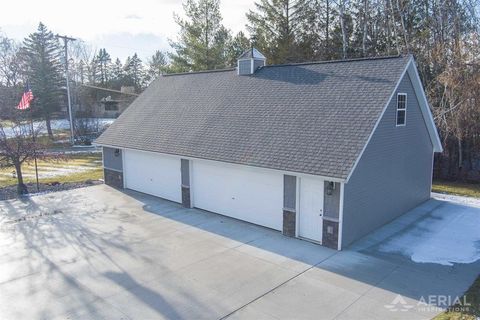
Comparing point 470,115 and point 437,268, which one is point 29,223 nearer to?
point 437,268

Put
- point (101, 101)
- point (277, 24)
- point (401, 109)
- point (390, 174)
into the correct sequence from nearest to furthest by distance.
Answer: point (390, 174) → point (401, 109) → point (277, 24) → point (101, 101)

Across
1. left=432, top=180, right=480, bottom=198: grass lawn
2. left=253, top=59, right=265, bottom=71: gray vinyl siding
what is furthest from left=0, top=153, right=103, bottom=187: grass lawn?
left=432, top=180, right=480, bottom=198: grass lawn

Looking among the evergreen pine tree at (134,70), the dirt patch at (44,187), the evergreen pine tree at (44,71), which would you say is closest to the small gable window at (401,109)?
the dirt patch at (44,187)

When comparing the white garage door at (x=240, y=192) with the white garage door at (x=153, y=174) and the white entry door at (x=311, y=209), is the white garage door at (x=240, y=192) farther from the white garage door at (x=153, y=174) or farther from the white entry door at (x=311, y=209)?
the white garage door at (x=153, y=174)

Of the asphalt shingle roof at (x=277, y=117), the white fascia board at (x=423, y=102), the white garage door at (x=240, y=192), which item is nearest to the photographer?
the asphalt shingle roof at (x=277, y=117)

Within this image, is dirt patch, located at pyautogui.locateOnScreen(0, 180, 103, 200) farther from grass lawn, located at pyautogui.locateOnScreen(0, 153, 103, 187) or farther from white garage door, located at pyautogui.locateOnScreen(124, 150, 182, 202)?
white garage door, located at pyautogui.locateOnScreen(124, 150, 182, 202)

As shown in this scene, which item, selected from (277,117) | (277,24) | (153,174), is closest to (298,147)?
(277,117)

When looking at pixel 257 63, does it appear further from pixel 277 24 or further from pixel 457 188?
pixel 277 24
